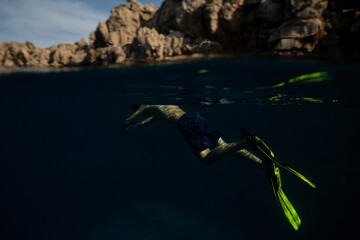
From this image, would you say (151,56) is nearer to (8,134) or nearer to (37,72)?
(37,72)

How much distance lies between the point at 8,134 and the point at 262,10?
276ft

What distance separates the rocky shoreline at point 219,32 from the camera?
8.00 metres

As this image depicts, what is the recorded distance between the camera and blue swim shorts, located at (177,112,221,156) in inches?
245

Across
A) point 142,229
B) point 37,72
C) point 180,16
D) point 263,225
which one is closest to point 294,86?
point 180,16

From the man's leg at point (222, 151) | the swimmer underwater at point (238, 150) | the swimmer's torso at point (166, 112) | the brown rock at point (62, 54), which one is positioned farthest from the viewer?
the brown rock at point (62, 54)

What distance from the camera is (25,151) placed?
64.6m

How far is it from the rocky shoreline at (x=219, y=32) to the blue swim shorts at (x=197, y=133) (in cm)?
453

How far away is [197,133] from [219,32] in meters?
8.11

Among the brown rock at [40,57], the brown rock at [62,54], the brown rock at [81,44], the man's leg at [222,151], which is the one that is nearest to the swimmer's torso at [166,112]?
the man's leg at [222,151]

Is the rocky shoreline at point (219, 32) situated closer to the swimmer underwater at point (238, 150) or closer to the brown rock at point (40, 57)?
the brown rock at point (40, 57)

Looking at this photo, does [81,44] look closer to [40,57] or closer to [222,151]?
[40,57]

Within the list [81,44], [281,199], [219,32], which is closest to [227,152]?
[281,199]

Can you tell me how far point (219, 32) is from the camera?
11.4m

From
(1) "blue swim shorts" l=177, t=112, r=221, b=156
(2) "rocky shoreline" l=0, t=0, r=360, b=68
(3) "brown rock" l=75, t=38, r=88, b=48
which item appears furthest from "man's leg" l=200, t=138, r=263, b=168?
(3) "brown rock" l=75, t=38, r=88, b=48
